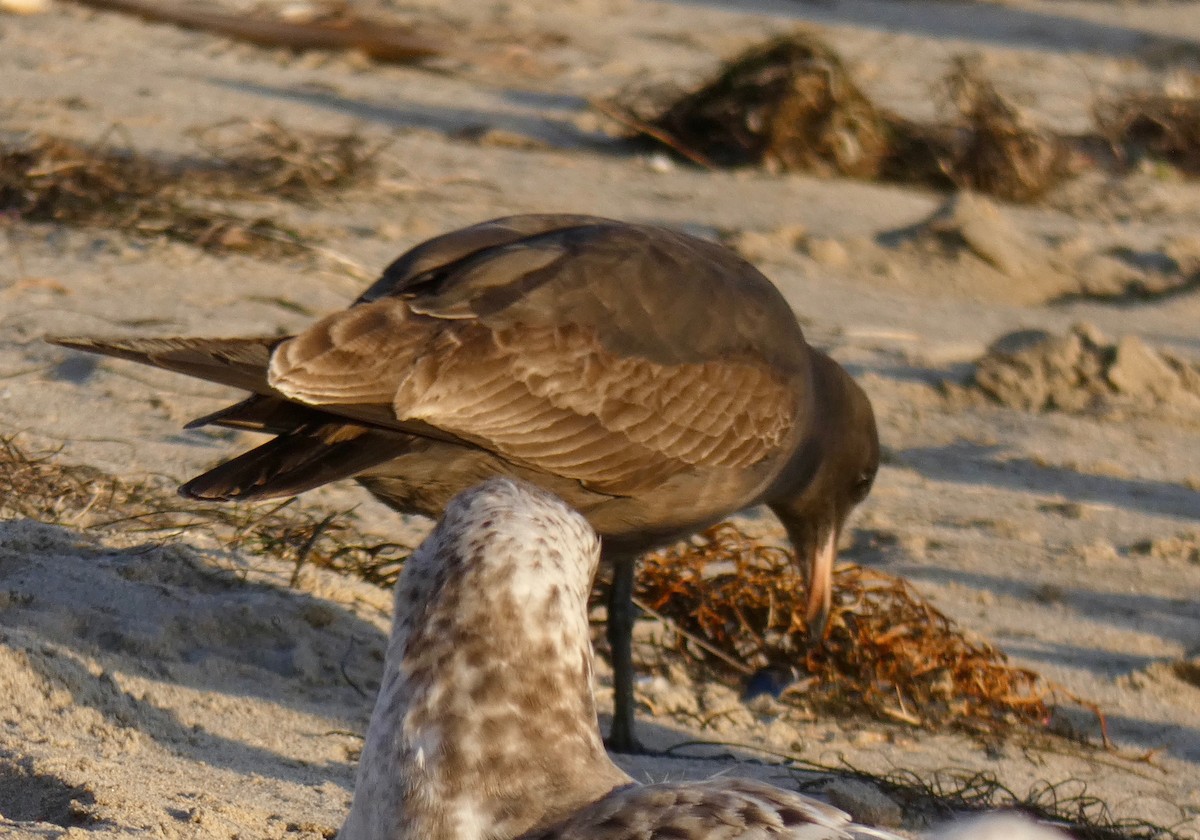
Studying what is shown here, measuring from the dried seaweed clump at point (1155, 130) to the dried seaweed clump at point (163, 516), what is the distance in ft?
20.8

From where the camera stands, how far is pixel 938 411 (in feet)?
24.0

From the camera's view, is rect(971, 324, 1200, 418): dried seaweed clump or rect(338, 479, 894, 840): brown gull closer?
rect(338, 479, 894, 840): brown gull

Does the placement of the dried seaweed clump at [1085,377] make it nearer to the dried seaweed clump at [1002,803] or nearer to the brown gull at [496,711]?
the dried seaweed clump at [1002,803]

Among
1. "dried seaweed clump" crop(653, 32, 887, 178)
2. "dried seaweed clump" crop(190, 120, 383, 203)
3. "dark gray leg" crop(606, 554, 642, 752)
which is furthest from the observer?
"dried seaweed clump" crop(653, 32, 887, 178)

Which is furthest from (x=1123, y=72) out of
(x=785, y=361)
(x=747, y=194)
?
(x=785, y=361)

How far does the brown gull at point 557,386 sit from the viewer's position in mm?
4434

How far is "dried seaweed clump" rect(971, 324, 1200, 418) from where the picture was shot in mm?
7465

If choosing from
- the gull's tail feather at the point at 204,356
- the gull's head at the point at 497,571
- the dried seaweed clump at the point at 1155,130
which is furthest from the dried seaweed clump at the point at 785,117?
the gull's head at the point at 497,571

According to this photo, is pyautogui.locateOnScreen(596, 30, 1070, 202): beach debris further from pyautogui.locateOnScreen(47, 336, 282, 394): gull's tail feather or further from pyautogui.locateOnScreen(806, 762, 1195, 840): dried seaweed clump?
pyautogui.locateOnScreen(47, 336, 282, 394): gull's tail feather

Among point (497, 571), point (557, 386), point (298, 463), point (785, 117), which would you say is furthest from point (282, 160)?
point (497, 571)

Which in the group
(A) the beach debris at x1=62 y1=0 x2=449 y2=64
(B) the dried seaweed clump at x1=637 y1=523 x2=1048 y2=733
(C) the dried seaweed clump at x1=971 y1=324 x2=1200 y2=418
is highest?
(A) the beach debris at x1=62 y1=0 x2=449 y2=64

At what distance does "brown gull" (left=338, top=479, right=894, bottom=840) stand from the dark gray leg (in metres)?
2.09

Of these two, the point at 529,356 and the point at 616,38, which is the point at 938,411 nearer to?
the point at 529,356

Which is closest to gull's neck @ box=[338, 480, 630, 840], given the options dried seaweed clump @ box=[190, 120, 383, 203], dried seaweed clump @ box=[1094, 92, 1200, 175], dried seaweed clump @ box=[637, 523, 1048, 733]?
dried seaweed clump @ box=[637, 523, 1048, 733]
